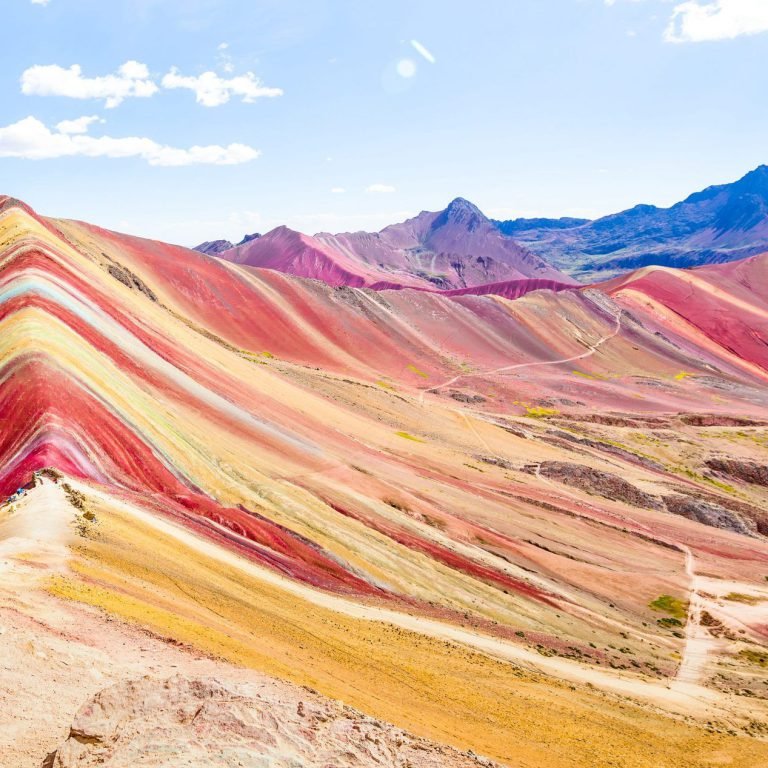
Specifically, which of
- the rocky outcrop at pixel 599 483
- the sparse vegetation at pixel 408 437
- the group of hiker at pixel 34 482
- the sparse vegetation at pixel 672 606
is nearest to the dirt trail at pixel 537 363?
the sparse vegetation at pixel 408 437

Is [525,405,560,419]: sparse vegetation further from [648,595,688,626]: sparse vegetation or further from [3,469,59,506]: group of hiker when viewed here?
[3,469,59,506]: group of hiker

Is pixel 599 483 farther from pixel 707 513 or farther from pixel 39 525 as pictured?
pixel 39 525

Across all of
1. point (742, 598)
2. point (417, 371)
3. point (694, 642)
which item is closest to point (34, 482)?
point (694, 642)

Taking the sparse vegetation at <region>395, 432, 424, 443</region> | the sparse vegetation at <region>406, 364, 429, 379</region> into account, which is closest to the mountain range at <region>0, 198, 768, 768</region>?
the sparse vegetation at <region>395, 432, 424, 443</region>

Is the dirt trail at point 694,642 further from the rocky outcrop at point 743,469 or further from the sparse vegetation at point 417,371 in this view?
the sparse vegetation at point 417,371

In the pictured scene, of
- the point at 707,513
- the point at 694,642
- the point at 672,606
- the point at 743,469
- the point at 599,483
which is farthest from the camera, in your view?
the point at 743,469

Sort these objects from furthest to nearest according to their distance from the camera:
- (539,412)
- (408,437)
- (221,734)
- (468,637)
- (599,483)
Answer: (539,412), (408,437), (599,483), (468,637), (221,734)

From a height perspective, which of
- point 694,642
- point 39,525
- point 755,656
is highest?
point 39,525
